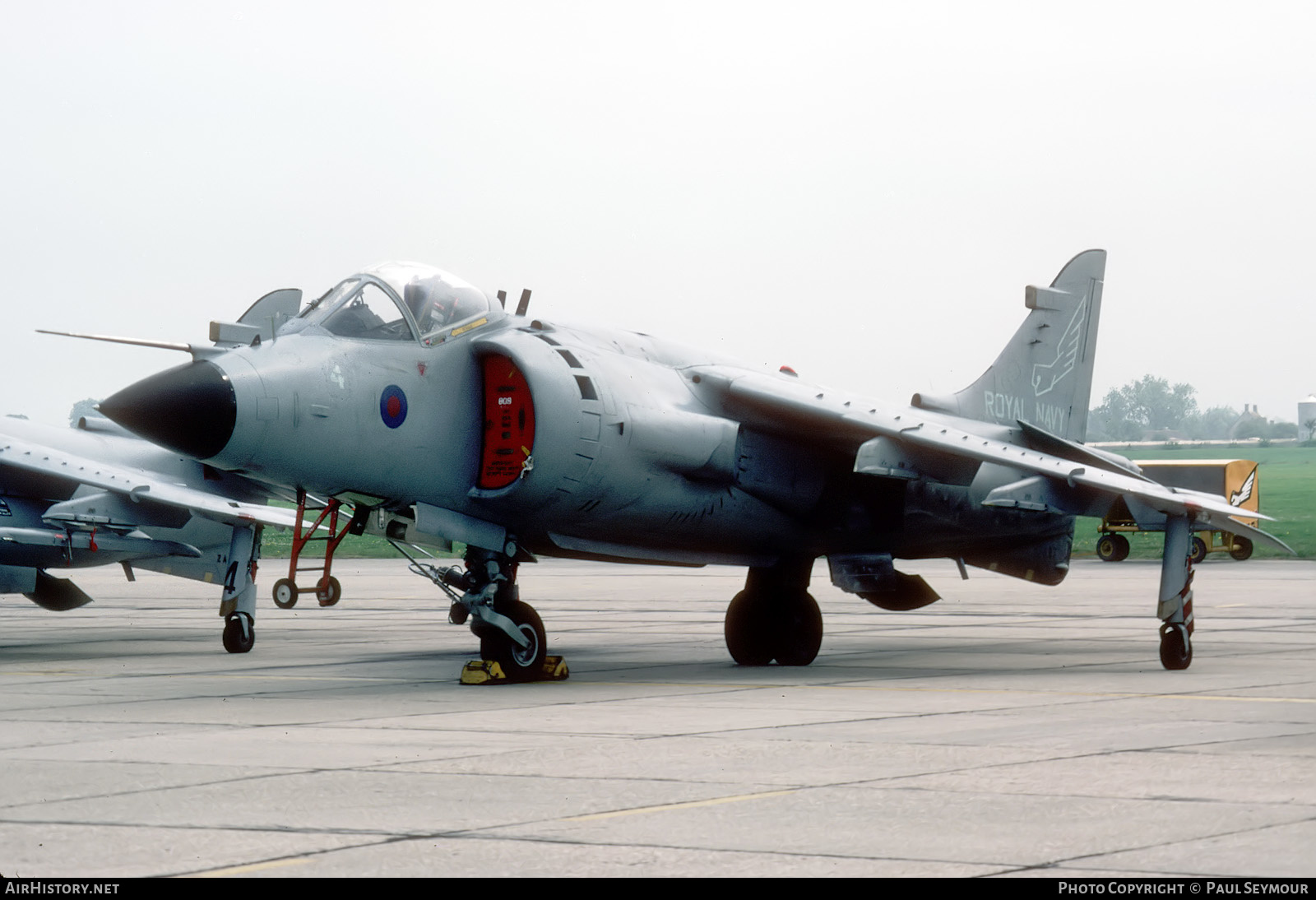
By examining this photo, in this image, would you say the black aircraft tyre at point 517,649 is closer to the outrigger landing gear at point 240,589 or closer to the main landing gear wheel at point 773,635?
the main landing gear wheel at point 773,635

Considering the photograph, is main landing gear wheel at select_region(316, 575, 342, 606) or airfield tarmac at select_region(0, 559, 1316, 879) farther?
main landing gear wheel at select_region(316, 575, 342, 606)

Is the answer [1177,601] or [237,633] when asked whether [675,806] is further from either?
[237,633]

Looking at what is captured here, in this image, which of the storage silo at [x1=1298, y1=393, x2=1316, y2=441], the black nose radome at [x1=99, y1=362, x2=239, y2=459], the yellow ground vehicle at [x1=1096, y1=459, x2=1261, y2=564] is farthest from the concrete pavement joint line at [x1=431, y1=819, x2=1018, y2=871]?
the storage silo at [x1=1298, y1=393, x2=1316, y2=441]

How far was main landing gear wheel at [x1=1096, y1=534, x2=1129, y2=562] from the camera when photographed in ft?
128

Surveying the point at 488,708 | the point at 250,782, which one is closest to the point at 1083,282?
the point at 488,708

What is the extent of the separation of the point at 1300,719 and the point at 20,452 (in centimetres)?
1240

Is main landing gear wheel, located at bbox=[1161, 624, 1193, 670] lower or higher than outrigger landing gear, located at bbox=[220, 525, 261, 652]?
higher

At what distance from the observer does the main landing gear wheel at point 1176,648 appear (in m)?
12.8

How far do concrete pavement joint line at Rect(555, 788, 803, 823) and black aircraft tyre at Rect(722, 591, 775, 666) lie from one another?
7.61 metres

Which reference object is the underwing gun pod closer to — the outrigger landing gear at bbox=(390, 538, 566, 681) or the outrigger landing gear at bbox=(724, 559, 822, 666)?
the outrigger landing gear at bbox=(390, 538, 566, 681)

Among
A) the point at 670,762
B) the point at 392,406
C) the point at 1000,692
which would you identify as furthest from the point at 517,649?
the point at 670,762

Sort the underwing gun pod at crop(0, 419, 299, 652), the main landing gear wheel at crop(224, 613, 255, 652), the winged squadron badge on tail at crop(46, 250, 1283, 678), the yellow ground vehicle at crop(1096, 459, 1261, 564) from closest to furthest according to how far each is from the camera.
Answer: the winged squadron badge on tail at crop(46, 250, 1283, 678)
the underwing gun pod at crop(0, 419, 299, 652)
the main landing gear wheel at crop(224, 613, 255, 652)
the yellow ground vehicle at crop(1096, 459, 1261, 564)

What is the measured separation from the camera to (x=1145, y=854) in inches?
211
